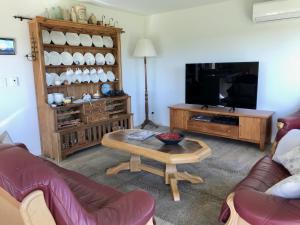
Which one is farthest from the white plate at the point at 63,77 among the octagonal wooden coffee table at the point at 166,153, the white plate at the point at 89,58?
the octagonal wooden coffee table at the point at 166,153

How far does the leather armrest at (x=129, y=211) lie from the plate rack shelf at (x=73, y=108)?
2.24m

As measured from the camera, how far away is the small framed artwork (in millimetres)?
3084

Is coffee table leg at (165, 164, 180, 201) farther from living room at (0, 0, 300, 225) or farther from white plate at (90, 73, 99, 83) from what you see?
white plate at (90, 73, 99, 83)

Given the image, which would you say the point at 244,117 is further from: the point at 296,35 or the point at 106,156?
the point at 106,156

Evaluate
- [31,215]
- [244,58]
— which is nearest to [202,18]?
[244,58]

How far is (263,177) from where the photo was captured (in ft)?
6.06

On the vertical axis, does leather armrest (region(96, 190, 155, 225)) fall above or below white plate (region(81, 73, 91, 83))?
below

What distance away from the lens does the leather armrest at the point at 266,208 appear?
3.66 feet

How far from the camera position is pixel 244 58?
4066mm

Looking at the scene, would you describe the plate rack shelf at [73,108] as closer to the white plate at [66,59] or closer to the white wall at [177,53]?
the white plate at [66,59]

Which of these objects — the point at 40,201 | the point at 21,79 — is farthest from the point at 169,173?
the point at 21,79

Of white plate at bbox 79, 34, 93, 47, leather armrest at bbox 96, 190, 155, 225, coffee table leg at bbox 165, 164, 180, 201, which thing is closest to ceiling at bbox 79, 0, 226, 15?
white plate at bbox 79, 34, 93, 47

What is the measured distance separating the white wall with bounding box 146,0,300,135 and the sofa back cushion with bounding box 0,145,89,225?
12.0ft

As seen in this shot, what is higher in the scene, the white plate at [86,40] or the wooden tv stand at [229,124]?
the white plate at [86,40]
